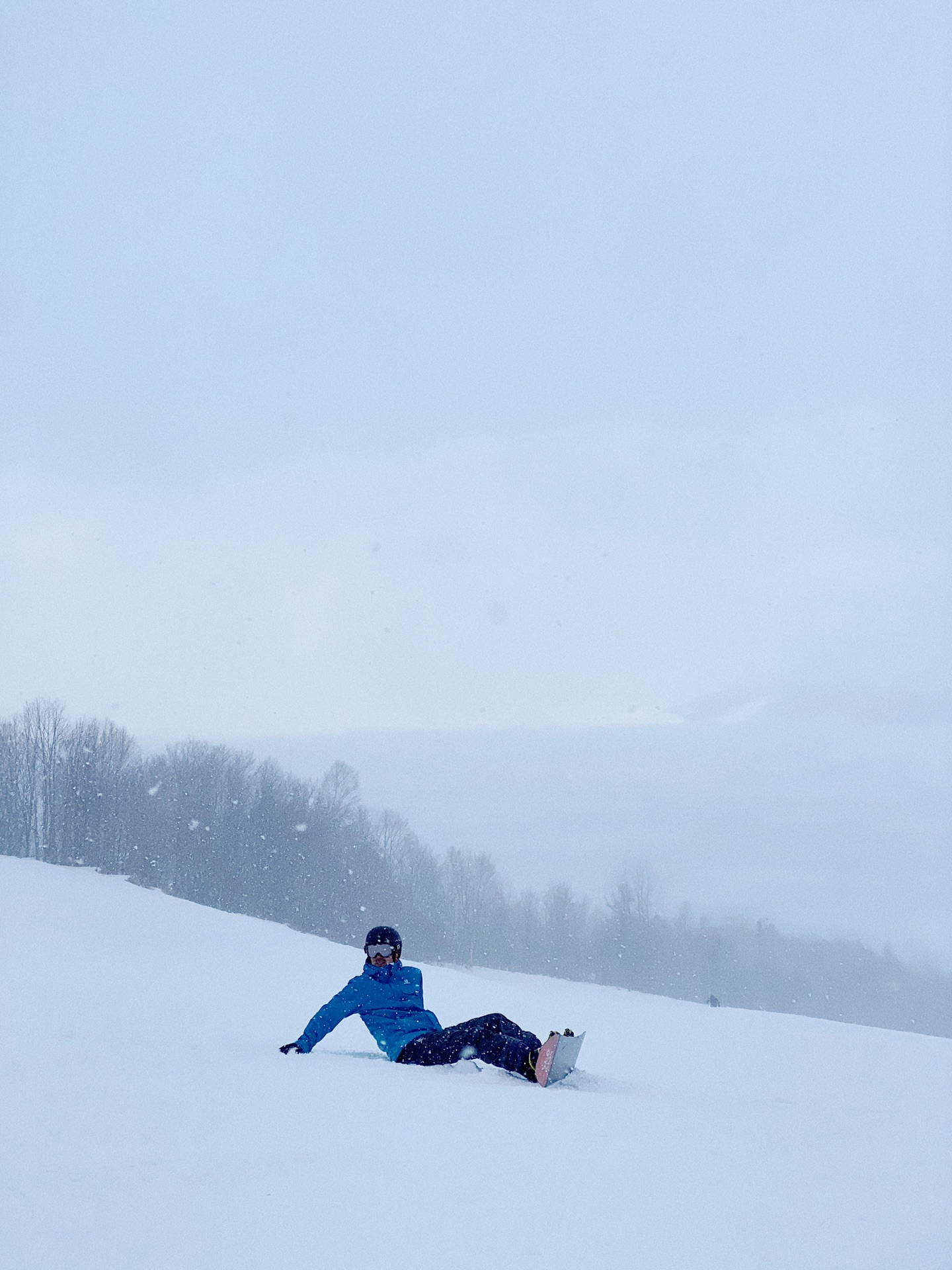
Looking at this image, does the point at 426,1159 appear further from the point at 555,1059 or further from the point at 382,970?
the point at 382,970

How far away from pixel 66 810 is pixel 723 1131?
4337 centimetres

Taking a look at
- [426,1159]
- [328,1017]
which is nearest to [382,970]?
[328,1017]

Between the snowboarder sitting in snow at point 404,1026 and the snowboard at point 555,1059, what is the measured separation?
0.11m

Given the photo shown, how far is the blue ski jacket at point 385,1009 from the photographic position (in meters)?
5.25

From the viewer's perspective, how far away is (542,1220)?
2.43m

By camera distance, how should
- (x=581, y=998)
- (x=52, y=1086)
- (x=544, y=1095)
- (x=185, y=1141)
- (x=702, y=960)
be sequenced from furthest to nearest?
(x=702, y=960), (x=581, y=998), (x=544, y=1095), (x=52, y=1086), (x=185, y=1141)

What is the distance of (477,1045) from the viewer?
5.13 meters

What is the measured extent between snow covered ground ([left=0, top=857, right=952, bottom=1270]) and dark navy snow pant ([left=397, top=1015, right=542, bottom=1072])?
13 cm

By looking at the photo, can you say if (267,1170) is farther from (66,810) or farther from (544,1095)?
(66,810)

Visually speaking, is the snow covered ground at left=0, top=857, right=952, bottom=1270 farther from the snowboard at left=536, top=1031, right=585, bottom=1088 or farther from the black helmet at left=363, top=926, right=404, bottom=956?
the black helmet at left=363, top=926, right=404, bottom=956

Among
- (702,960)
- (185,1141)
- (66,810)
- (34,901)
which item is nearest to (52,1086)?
(185,1141)

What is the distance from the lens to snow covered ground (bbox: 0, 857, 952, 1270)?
88.6 inches

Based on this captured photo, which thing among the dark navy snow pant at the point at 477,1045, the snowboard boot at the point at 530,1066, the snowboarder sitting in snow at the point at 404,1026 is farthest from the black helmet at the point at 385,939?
the snowboard boot at the point at 530,1066

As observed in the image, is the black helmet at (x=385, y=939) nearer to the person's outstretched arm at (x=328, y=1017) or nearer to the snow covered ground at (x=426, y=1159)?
the person's outstretched arm at (x=328, y=1017)
